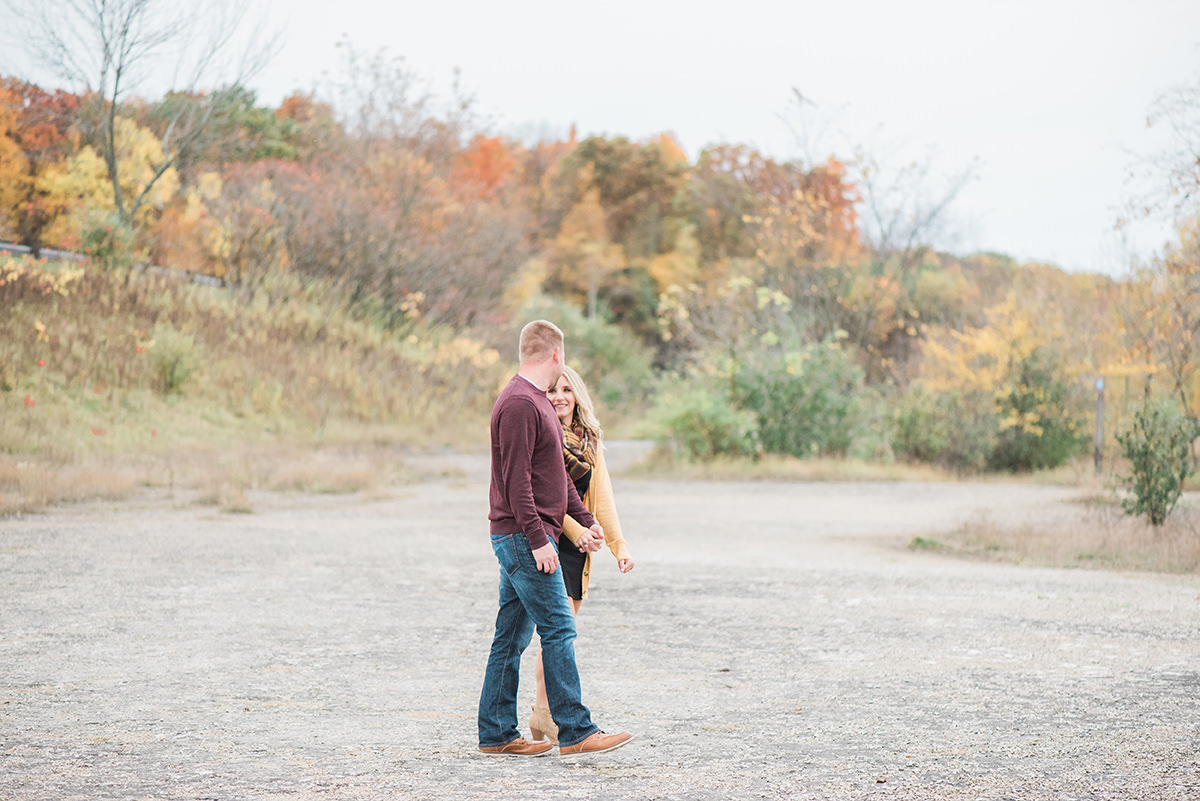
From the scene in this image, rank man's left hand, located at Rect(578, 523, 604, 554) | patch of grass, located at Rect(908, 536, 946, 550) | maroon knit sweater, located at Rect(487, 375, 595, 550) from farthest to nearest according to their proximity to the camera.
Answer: patch of grass, located at Rect(908, 536, 946, 550) < man's left hand, located at Rect(578, 523, 604, 554) < maroon knit sweater, located at Rect(487, 375, 595, 550)

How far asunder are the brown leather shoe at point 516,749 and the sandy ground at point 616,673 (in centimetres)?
6

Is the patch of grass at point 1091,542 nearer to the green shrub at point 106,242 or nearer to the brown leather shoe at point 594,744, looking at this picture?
the brown leather shoe at point 594,744

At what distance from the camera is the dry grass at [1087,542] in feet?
34.5

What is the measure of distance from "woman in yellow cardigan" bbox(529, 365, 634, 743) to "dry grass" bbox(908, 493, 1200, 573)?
7.12 metres

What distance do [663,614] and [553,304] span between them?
38867 mm

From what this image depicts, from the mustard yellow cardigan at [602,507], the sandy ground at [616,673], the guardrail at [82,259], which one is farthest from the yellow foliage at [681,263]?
the mustard yellow cardigan at [602,507]

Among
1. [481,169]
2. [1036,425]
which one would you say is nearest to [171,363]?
[1036,425]

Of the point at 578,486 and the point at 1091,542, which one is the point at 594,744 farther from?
the point at 1091,542

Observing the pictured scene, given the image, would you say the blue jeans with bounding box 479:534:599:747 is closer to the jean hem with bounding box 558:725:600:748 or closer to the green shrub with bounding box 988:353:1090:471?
the jean hem with bounding box 558:725:600:748

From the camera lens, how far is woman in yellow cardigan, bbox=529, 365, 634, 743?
480 cm

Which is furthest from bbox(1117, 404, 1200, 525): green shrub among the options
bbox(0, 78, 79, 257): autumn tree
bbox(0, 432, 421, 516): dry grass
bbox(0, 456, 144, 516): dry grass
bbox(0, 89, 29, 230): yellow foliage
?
bbox(0, 89, 29, 230): yellow foliage

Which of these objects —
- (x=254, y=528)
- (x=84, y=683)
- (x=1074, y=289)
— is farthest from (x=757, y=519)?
(x=1074, y=289)

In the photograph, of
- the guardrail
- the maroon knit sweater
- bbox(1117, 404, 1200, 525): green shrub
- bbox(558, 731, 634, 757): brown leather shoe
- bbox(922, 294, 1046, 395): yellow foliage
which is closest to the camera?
the maroon knit sweater

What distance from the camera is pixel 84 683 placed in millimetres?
5559
